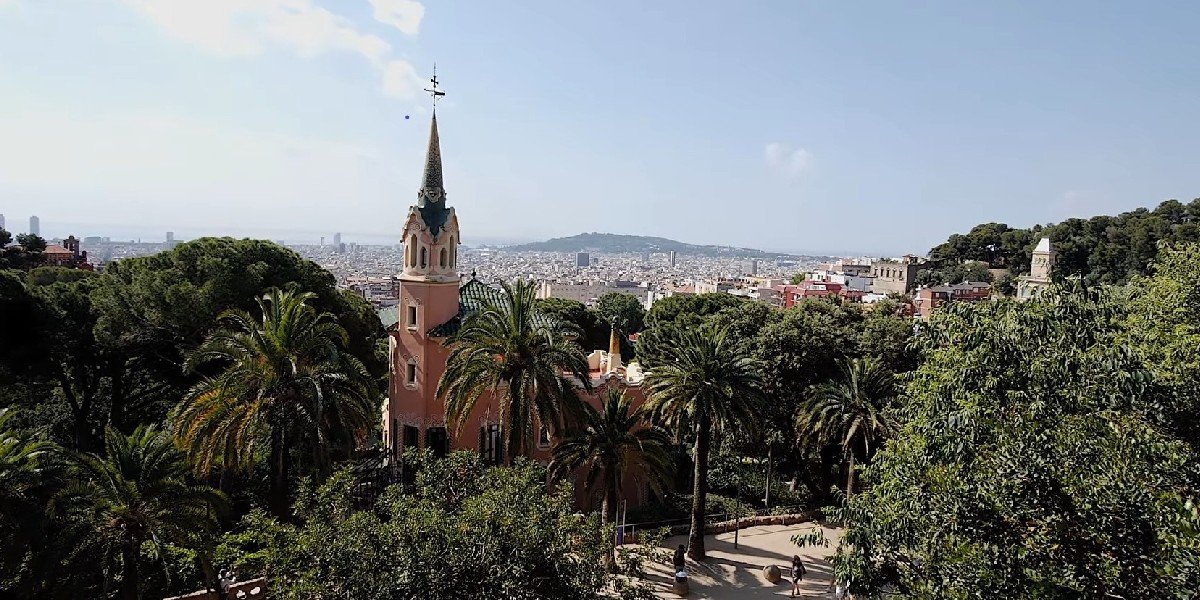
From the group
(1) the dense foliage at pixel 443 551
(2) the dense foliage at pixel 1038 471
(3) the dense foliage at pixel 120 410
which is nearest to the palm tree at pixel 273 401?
(3) the dense foliage at pixel 120 410

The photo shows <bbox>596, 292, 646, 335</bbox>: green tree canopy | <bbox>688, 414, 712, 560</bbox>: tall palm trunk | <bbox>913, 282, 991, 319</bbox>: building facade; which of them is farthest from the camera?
<bbox>596, 292, 646, 335</bbox>: green tree canopy

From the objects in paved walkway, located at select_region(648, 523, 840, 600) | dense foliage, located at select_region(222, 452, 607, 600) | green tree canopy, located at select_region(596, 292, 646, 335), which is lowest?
paved walkway, located at select_region(648, 523, 840, 600)

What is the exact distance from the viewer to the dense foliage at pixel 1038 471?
7.80 metres

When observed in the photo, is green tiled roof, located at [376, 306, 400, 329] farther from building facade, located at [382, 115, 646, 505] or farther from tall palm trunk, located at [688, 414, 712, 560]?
tall palm trunk, located at [688, 414, 712, 560]

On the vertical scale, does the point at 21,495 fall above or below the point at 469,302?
below

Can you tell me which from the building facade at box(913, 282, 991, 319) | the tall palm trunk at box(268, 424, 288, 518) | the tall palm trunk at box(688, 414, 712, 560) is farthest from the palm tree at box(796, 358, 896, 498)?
the building facade at box(913, 282, 991, 319)

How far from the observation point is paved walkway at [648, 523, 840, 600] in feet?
60.9

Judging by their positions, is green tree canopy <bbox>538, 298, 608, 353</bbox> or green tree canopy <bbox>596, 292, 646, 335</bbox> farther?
green tree canopy <bbox>596, 292, 646, 335</bbox>

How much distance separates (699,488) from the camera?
19.8m

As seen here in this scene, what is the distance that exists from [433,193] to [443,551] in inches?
626

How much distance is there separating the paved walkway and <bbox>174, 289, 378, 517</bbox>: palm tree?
9.54 m

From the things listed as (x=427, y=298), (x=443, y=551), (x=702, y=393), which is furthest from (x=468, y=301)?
(x=443, y=551)

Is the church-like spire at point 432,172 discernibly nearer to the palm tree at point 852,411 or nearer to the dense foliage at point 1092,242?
the palm tree at point 852,411

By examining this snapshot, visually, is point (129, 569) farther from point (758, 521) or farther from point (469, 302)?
point (758, 521)
